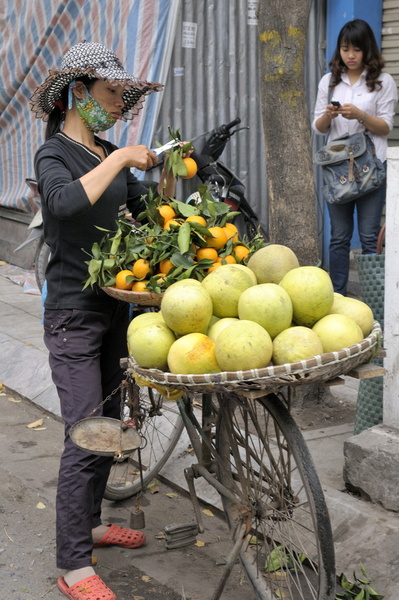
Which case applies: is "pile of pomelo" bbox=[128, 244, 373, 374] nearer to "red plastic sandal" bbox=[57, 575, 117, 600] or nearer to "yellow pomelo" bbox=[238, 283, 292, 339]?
"yellow pomelo" bbox=[238, 283, 292, 339]

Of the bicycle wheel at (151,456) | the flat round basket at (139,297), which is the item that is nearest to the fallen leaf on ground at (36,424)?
the bicycle wheel at (151,456)

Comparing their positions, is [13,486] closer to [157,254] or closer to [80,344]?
[80,344]

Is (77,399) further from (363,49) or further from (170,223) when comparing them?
(363,49)

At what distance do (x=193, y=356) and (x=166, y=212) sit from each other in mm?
914

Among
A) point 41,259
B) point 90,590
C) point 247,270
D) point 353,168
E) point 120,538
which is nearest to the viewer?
point 247,270

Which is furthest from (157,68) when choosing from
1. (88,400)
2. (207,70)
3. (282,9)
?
(88,400)

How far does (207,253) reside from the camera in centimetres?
336

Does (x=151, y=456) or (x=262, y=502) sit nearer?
(x=262, y=502)

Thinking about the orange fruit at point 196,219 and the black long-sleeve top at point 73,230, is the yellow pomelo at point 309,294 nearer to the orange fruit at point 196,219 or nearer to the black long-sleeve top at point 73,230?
the orange fruit at point 196,219

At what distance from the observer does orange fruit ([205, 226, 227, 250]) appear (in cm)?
339

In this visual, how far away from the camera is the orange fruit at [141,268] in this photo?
3318mm

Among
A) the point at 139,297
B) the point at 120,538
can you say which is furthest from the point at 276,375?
the point at 120,538

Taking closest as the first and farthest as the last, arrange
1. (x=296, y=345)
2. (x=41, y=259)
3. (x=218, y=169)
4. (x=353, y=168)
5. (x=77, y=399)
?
1. (x=296, y=345)
2. (x=77, y=399)
3. (x=353, y=168)
4. (x=41, y=259)
5. (x=218, y=169)

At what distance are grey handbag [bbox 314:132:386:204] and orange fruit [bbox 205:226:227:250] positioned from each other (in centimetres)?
312
